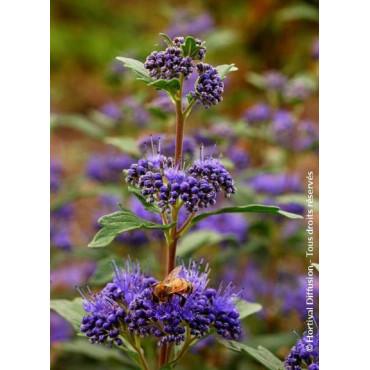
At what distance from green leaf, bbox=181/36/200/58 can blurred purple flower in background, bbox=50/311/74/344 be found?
190cm

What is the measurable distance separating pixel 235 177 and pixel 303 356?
180 cm

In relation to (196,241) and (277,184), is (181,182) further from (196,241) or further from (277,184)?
(277,184)

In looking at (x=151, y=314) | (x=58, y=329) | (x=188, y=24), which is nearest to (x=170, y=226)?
(x=151, y=314)

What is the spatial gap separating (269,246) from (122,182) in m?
0.93

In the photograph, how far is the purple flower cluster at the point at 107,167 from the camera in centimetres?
368

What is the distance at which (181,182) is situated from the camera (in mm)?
1832

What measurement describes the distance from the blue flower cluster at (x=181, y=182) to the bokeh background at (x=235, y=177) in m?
0.63

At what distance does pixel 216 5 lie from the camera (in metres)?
5.29

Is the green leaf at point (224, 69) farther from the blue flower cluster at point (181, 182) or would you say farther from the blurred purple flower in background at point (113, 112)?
the blurred purple flower in background at point (113, 112)

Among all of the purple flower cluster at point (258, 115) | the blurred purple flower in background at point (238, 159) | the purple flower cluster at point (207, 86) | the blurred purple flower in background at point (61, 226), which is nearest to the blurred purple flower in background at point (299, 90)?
the purple flower cluster at point (258, 115)

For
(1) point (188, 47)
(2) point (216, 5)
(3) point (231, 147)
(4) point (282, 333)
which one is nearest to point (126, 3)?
(2) point (216, 5)

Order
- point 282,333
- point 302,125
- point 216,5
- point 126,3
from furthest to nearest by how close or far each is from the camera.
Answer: point 126,3 < point 216,5 < point 302,125 < point 282,333

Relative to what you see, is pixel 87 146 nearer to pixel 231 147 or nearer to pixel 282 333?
pixel 231 147

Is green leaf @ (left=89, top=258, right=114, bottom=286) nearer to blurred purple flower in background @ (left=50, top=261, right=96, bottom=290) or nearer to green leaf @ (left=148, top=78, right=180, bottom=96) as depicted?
green leaf @ (left=148, top=78, right=180, bottom=96)
